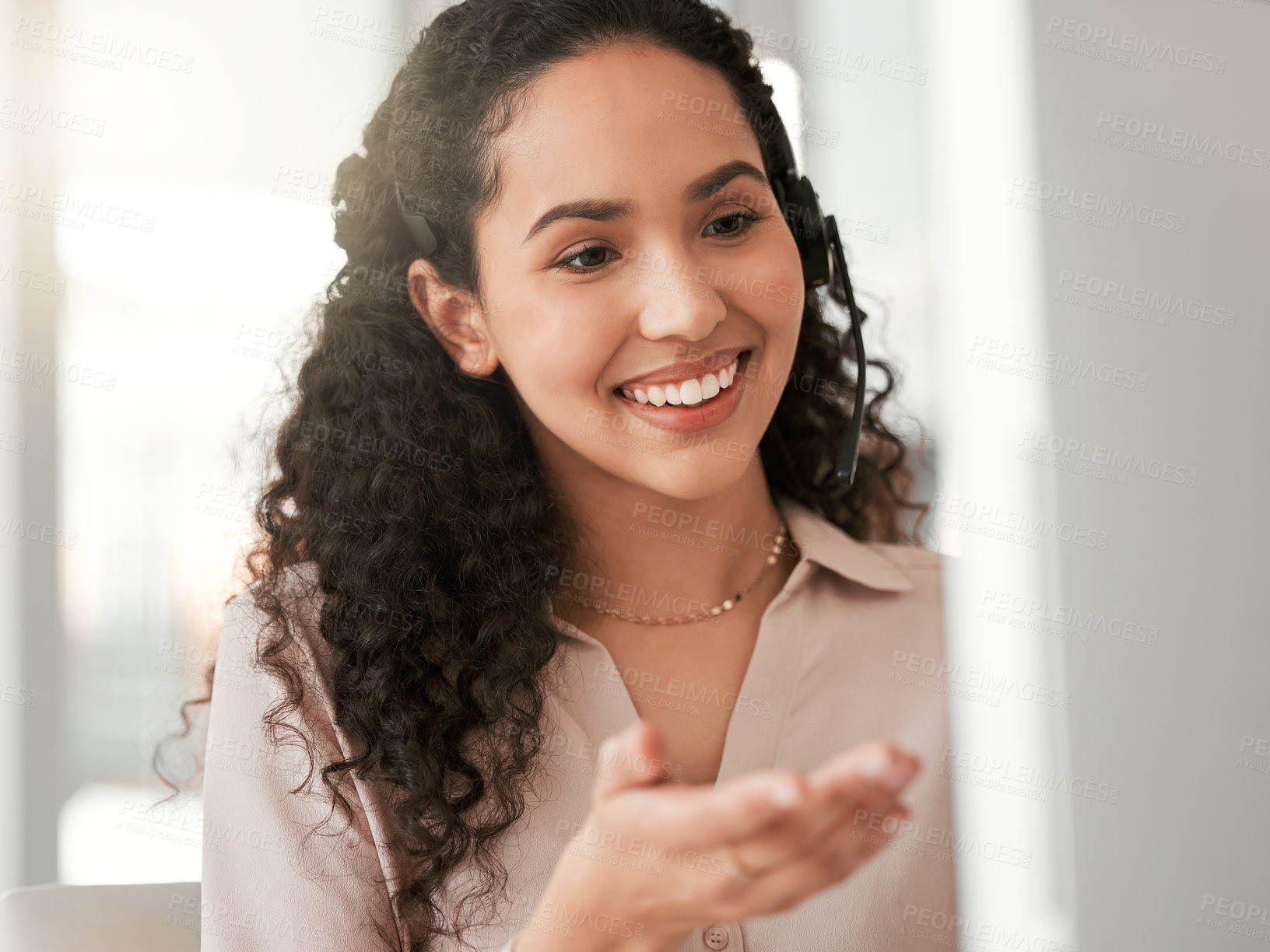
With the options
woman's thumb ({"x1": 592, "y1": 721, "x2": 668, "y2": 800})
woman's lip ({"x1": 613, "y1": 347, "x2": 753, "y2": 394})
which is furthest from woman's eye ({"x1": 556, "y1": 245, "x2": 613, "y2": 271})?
woman's thumb ({"x1": 592, "y1": 721, "x2": 668, "y2": 800})

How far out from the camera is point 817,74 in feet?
5.24

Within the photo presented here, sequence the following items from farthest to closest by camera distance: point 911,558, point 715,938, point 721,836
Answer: point 911,558 → point 715,938 → point 721,836

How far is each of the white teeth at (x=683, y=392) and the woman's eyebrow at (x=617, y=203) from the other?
0.15m

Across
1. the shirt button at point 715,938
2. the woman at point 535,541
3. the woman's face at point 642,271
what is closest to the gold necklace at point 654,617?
the woman at point 535,541

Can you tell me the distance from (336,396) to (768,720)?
1.78 feet

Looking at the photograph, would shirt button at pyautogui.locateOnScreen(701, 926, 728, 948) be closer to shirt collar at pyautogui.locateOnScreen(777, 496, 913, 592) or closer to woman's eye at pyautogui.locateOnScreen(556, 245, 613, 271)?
shirt collar at pyautogui.locateOnScreen(777, 496, 913, 592)

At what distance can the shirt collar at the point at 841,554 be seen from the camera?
993mm

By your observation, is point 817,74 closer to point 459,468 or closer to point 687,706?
point 459,468

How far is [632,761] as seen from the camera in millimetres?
457

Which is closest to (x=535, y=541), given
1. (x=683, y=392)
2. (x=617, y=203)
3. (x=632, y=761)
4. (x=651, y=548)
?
(x=651, y=548)

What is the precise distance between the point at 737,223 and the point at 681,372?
147 mm

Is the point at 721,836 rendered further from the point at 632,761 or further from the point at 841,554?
the point at 841,554

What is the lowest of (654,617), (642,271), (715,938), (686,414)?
(715,938)

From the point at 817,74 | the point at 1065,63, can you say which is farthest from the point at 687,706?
the point at 817,74
